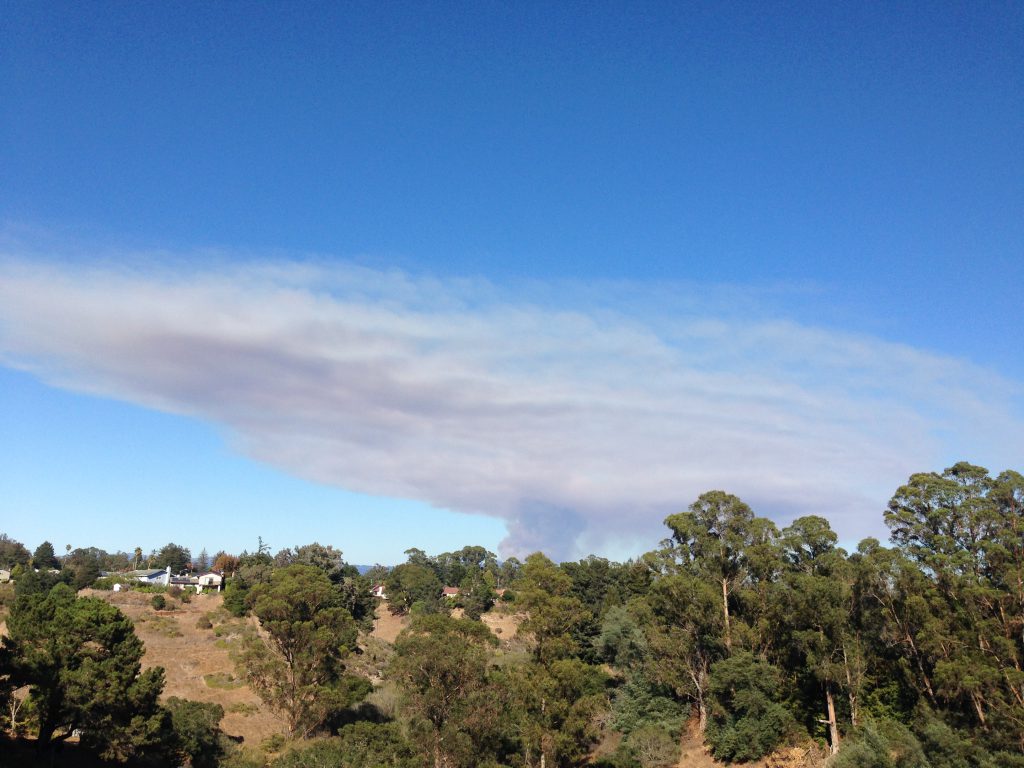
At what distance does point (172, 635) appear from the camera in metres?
68.4

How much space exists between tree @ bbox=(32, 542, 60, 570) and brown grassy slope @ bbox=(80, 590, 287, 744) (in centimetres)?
6626

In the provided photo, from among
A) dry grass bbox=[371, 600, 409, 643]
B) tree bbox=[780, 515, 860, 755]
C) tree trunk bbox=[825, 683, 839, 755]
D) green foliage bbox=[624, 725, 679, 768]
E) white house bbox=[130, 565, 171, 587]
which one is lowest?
green foliage bbox=[624, 725, 679, 768]

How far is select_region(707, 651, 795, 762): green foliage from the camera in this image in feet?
140

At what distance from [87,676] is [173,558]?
5518 inches

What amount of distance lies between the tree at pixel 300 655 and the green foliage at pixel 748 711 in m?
25.1

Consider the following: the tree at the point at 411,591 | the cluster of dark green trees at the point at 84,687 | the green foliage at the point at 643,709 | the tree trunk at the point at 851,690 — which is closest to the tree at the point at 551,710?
the green foliage at the point at 643,709

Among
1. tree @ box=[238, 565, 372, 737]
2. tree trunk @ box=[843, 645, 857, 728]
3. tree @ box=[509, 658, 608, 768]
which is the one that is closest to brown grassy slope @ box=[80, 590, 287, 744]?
tree @ box=[238, 565, 372, 737]

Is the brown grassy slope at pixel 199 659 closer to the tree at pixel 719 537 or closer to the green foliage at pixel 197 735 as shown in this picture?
the green foliage at pixel 197 735

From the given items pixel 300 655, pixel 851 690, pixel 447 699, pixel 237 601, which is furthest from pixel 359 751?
pixel 237 601

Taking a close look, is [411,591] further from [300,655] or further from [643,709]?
[300,655]

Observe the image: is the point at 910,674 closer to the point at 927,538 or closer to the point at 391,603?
the point at 927,538

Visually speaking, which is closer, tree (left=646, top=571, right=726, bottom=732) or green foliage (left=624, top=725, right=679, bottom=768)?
green foliage (left=624, top=725, right=679, bottom=768)

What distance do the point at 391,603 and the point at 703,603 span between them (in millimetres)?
77696

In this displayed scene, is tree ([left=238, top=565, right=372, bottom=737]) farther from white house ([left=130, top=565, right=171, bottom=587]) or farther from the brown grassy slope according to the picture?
white house ([left=130, top=565, right=171, bottom=587])
